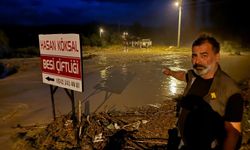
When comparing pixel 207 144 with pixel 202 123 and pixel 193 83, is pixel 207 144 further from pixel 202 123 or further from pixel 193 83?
pixel 193 83

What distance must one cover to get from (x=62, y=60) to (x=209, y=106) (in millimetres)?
3754

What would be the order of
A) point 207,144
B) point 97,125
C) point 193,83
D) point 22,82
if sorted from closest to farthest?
point 207,144 < point 193,83 < point 97,125 < point 22,82

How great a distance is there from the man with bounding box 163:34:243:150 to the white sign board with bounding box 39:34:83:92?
9.46 feet

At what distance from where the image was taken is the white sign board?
200 inches

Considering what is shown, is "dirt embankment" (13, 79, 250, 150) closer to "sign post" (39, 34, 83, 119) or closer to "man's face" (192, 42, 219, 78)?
"sign post" (39, 34, 83, 119)

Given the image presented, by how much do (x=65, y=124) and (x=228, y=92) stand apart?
4412 mm

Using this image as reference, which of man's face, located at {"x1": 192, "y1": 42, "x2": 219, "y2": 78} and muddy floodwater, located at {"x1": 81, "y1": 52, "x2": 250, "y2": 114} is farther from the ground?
man's face, located at {"x1": 192, "y1": 42, "x2": 219, "y2": 78}

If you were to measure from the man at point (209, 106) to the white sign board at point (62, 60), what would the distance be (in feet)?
9.46

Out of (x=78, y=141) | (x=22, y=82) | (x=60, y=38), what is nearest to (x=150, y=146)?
(x=78, y=141)

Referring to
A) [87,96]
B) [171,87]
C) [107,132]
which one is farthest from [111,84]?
[107,132]

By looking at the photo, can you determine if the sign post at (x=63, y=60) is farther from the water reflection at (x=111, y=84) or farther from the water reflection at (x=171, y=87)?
the water reflection at (x=171, y=87)

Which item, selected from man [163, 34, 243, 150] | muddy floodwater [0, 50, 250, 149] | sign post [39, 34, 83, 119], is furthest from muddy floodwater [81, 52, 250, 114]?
man [163, 34, 243, 150]

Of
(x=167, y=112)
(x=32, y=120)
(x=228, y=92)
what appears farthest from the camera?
(x=32, y=120)

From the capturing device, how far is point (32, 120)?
7.05 m
